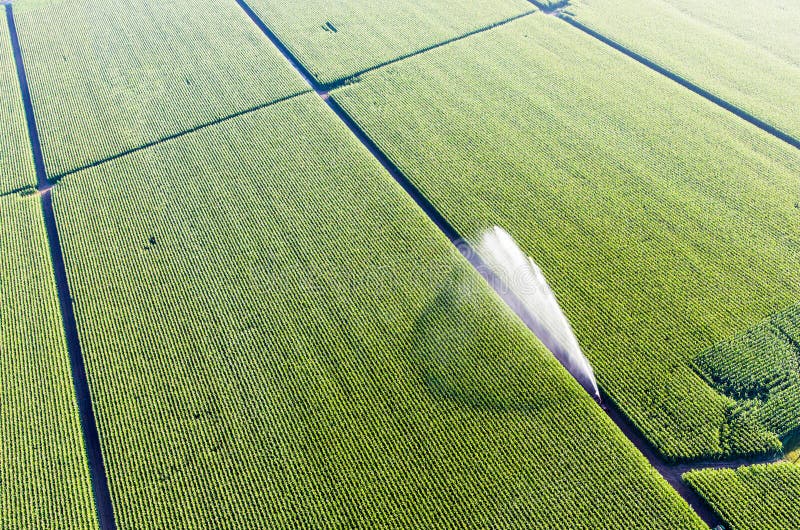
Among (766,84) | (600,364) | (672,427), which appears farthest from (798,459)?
(766,84)

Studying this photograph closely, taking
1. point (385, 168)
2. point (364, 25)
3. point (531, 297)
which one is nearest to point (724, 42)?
point (364, 25)

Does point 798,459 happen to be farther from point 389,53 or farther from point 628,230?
point 389,53

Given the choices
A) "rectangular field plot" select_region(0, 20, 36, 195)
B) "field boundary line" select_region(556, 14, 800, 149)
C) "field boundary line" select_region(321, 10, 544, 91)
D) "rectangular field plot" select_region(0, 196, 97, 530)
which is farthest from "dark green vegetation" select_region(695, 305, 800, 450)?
"rectangular field plot" select_region(0, 20, 36, 195)

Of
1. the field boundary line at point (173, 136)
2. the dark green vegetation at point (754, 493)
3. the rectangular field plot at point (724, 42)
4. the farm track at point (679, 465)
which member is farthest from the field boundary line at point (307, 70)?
the dark green vegetation at point (754, 493)

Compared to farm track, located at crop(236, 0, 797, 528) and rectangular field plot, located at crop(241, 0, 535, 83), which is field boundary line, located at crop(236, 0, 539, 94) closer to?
farm track, located at crop(236, 0, 797, 528)

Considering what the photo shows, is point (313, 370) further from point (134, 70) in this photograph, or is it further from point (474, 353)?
point (134, 70)

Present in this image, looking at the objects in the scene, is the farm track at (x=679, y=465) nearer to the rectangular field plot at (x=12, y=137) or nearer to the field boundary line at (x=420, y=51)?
the field boundary line at (x=420, y=51)

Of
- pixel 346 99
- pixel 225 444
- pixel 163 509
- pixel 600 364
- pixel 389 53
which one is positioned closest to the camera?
pixel 163 509
